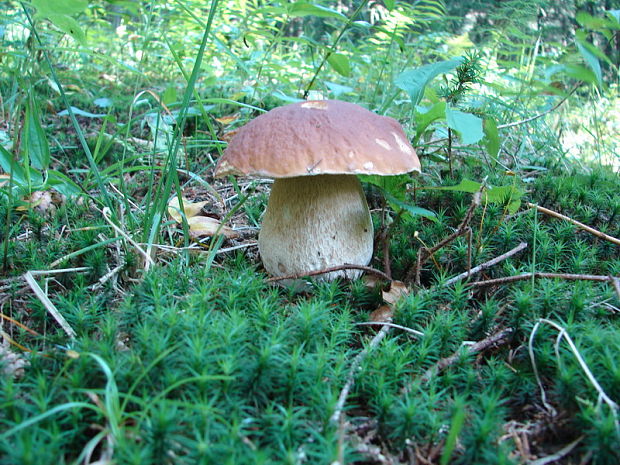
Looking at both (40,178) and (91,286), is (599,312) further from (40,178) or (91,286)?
(40,178)

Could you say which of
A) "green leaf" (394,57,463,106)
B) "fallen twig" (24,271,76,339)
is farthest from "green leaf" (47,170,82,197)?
"green leaf" (394,57,463,106)

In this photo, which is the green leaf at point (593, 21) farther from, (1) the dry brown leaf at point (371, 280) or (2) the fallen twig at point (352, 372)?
(2) the fallen twig at point (352, 372)

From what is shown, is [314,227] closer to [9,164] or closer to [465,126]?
[465,126]

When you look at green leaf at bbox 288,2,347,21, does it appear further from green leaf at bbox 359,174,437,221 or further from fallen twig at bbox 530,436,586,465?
fallen twig at bbox 530,436,586,465

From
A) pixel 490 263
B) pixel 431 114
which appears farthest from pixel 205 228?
pixel 490 263

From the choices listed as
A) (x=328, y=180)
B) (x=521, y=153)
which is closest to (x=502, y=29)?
(x=521, y=153)
